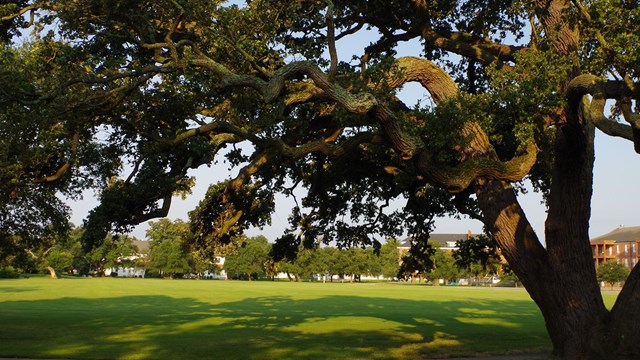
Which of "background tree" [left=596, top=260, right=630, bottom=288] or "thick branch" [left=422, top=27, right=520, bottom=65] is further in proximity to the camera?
"background tree" [left=596, top=260, right=630, bottom=288]

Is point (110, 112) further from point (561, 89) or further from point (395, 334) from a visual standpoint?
point (395, 334)

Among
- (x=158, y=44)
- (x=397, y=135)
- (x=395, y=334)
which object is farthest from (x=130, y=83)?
(x=395, y=334)

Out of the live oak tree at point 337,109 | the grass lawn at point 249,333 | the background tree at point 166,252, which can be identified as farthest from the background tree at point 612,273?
the live oak tree at point 337,109

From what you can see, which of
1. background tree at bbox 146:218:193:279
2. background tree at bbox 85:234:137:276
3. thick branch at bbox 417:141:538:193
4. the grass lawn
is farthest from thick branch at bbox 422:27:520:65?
background tree at bbox 146:218:193:279

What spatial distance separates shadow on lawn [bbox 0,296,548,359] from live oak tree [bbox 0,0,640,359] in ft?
14.7

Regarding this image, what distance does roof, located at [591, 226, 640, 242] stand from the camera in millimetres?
Result: 159137

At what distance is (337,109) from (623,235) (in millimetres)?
164692

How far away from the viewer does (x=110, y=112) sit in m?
16.7

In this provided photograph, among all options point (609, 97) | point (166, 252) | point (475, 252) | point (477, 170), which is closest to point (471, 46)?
point (477, 170)

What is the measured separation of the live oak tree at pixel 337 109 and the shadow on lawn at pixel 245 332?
14.7ft

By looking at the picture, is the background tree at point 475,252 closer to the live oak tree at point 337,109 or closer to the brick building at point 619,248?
the live oak tree at point 337,109

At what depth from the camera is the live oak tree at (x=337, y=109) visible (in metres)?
14.3

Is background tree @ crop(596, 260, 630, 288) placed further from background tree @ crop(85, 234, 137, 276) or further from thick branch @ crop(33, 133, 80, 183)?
thick branch @ crop(33, 133, 80, 183)

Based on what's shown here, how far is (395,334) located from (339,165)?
10062 mm
